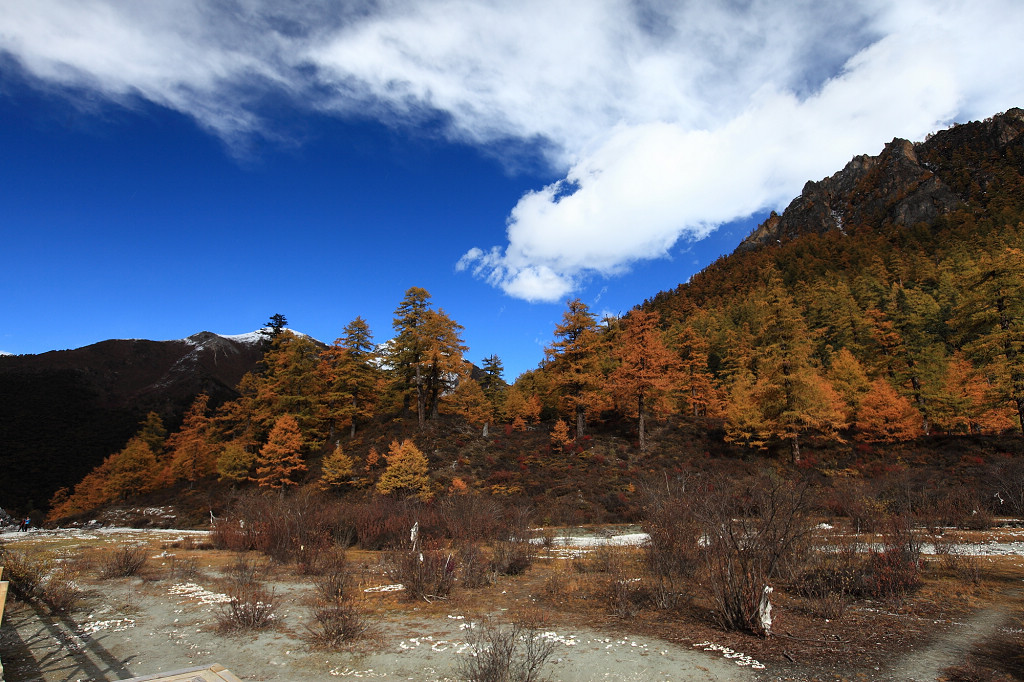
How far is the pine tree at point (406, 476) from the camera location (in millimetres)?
25062

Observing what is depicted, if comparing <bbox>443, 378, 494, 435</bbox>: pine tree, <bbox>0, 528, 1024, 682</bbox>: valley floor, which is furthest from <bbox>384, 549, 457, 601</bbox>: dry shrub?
<bbox>443, 378, 494, 435</bbox>: pine tree

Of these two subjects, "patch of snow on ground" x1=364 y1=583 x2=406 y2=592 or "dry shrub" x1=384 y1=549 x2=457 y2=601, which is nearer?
"dry shrub" x1=384 y1=549 x2=457 y2=601

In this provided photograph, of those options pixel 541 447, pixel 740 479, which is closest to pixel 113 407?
pixel 541 447

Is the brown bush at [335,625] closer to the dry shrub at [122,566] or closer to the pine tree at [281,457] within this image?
the dry shrub at [122,566]

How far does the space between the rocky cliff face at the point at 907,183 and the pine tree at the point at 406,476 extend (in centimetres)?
12235

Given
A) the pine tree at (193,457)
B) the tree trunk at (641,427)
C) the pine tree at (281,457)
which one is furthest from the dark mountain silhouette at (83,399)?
the tree trunk at (641,427)

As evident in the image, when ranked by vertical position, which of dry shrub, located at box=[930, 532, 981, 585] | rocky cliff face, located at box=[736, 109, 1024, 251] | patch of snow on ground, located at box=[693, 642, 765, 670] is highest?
rocky cliff face, located at box=[736, 109, 1024, 251]

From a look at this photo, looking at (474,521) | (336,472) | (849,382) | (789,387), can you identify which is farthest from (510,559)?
(849,382)

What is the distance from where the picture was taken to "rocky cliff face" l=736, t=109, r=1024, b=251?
339 ft

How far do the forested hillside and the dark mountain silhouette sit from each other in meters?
16.2

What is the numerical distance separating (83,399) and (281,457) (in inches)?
3585

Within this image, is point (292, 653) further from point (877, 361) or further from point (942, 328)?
point (942, 328)

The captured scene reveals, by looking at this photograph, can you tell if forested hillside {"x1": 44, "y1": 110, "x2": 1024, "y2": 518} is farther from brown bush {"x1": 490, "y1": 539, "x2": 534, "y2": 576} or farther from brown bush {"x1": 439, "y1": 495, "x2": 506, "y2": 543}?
brown bush {"x1": 490, "y1": 539, "x2": 534, "y2": 576}

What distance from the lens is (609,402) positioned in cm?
3675
